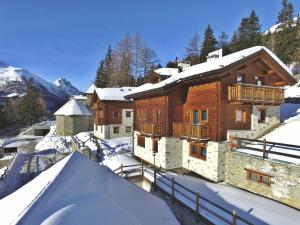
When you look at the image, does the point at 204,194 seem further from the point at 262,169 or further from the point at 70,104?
the point at 70,104

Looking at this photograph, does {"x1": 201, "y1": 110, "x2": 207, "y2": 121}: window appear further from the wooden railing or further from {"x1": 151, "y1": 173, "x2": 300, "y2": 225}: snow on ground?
{"x1": 151, "y1": 173, "x2": 300, "y2": 225}: snow on ground

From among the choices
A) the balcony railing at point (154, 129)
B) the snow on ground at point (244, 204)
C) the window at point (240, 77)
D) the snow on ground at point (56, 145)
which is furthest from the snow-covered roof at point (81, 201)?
the snow on ground at point (56, 145)

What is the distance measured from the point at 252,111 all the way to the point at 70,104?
40.5 meters

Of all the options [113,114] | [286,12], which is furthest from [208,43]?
[113,114]

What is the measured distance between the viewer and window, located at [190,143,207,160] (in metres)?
18.4

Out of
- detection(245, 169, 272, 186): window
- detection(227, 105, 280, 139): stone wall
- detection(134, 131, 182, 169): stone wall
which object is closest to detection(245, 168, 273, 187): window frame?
detection(245, 169, 272, 186): window

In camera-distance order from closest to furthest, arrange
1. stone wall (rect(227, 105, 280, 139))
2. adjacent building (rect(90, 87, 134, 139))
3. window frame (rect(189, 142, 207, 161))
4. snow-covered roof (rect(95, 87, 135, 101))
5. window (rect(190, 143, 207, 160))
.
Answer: stone wall (rect(227, 105, 280, 139)) → window frame (rect(189, 142, 207, 161)) → window (rect(190, 143, 207, 160)) → snow-covered roof (rect(95, 87, 135, 101)) → adjacent building (rect(90, 87, 134, 139))

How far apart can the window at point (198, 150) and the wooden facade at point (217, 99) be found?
1.06 meters

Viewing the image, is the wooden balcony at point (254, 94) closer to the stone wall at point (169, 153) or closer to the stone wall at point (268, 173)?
the stone wall at point (268, 173)

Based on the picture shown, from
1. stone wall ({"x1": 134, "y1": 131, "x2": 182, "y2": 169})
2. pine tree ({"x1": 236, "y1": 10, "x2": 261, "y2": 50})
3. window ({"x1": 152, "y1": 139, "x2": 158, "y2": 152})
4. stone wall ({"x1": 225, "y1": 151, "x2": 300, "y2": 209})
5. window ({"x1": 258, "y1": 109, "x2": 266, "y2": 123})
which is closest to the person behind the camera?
stone wall ({"x1": 225, "y1": 151, "x2": 300, "y2": 209})

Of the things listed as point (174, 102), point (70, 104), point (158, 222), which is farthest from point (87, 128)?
point (158, 222)

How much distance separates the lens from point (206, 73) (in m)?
17.1

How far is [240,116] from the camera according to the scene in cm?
1838

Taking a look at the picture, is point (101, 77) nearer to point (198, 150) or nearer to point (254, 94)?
point (198, 150)
